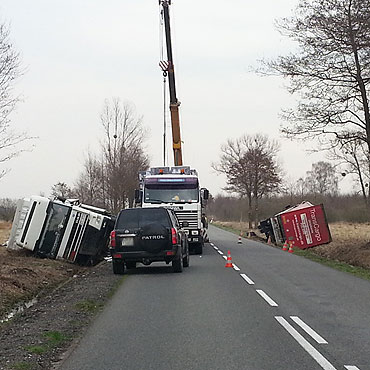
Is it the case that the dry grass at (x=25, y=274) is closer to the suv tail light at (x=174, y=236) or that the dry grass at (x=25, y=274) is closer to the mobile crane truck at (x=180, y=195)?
the suv tail light at (x=174, y=236)

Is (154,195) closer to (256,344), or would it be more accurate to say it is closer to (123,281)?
(123,281)

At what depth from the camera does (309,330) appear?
8953 mm

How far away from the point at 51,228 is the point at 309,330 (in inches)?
539

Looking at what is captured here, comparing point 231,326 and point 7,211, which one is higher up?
point 7,211

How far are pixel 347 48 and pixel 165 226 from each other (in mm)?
10205

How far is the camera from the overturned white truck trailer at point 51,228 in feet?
68.8

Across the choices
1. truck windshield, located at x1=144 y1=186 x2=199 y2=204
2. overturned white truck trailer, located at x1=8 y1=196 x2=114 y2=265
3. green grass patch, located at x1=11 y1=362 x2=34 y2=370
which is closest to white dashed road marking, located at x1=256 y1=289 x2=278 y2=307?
green grass patch, located at x1=11 y1=362 x2=34 y2=370

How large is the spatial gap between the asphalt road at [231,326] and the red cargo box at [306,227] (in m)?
13.7

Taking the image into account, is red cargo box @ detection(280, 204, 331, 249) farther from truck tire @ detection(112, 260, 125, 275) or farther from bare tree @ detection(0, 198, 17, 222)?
bare tree @ detection(0, 198, 17, 222)

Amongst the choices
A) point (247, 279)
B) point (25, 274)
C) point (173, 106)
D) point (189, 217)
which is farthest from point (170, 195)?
point (25, 274)

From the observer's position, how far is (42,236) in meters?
21.1

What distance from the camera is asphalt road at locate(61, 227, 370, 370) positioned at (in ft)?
23.4

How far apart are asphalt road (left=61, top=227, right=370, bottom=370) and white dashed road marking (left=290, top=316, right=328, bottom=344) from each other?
14 mm

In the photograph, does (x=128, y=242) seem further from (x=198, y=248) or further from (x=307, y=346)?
(x=307, y=346)
